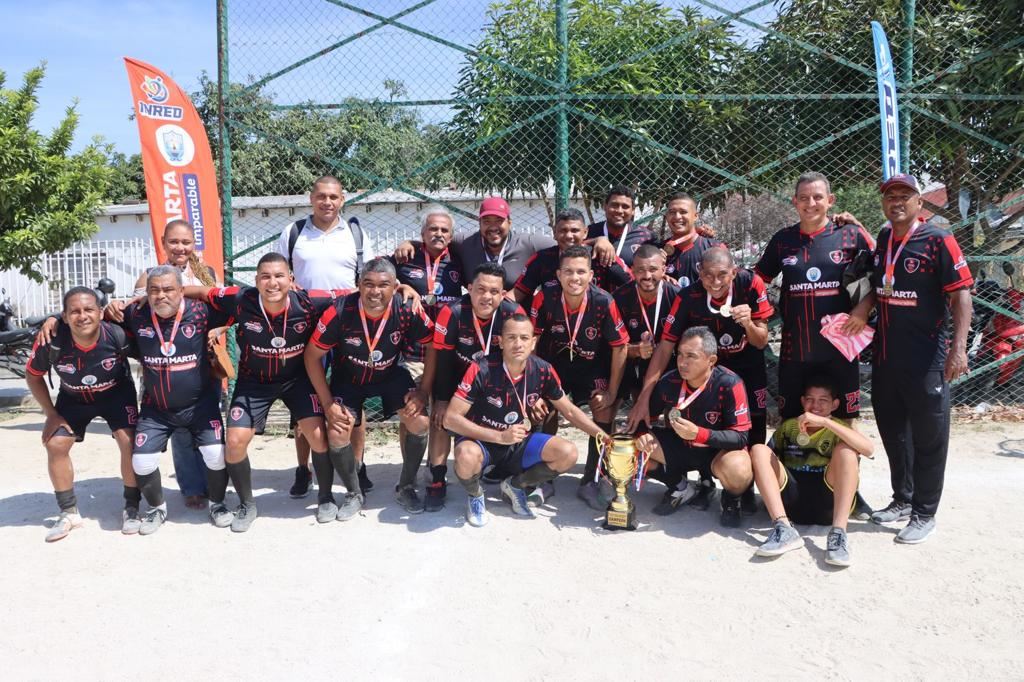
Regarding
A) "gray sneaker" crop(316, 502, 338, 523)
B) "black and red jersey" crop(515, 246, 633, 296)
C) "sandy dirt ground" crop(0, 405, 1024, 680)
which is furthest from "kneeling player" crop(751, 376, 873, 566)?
"gray sneaker" crop(316, 502, 338, 523)

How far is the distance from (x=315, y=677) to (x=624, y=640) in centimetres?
132

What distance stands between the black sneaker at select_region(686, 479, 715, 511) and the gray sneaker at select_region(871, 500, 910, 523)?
3.10 ft

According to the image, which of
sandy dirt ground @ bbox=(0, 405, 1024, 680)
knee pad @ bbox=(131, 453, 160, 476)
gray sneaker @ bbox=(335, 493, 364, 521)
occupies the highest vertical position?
knee pad @ bbox=(131, 453, 160, 476)

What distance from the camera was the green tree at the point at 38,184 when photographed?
30.3ft

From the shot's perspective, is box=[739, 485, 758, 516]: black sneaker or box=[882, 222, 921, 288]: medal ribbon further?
box=[739, 485, 758, 516]: black sneaker

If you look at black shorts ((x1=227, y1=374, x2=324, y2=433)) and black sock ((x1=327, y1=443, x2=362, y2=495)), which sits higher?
black shorts ((x1=227, y1=374, x2=324, y2=433))

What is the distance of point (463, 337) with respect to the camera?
5.16 m

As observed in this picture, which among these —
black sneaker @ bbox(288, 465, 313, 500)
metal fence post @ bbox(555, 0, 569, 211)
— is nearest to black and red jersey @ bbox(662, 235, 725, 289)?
metal fence post @ bbox(555, 0, 569, 211)

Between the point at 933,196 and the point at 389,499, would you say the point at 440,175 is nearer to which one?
the point at 389,499

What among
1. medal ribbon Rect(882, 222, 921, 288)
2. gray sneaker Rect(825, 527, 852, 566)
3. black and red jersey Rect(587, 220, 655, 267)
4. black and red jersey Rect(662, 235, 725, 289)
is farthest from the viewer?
black and red jersey Rect(587, 220, 655, 267)

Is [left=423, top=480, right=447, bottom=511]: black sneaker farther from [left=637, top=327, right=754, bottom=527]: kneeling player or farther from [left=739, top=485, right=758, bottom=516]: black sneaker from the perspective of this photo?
[left=739, top=485, right=758, bottom=516]: black sneaker

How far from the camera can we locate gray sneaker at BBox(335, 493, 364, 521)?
5.04m

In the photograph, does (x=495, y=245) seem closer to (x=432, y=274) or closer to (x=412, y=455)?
(x=432, y=274)

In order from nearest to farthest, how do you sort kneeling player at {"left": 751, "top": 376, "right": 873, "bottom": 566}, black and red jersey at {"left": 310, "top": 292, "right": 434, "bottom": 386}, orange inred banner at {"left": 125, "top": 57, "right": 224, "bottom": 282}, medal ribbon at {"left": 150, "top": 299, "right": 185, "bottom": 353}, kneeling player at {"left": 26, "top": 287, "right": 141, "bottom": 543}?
1. kneeling player at {"left": 751, "top": 376, "right": 873, "bottom": 566}
2. kneeling player at {"left": 26, "top": 287, "right": 141, "bottom": 543}
3. medal ribbon at {"left": 150, "top": 299, "right": 185, "bottom": 353}
4. black and red jersey at {"left": 310, "top": 292, "right": 434, "bottom": 386}
5. orange inred banner at {"left": 125, "top": 57, "right": 224, "bottom": 282}
